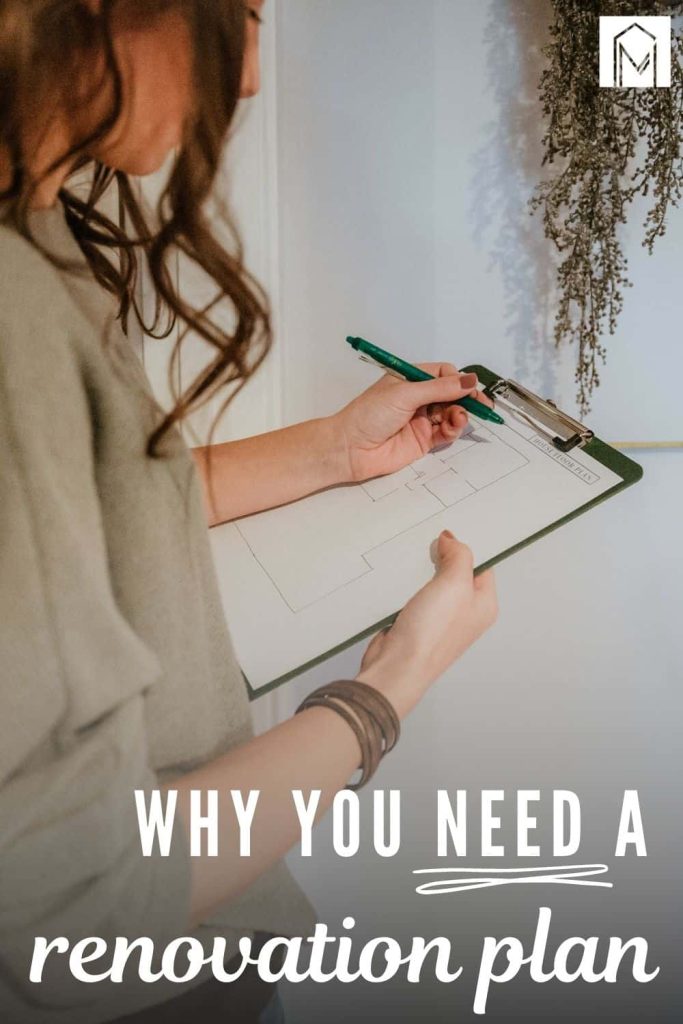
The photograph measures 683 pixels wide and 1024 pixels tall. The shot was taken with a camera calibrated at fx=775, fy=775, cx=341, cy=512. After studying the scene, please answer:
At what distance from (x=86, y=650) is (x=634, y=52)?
654 mm

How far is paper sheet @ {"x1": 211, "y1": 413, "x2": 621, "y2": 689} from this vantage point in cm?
63

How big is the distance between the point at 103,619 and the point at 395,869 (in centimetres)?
33

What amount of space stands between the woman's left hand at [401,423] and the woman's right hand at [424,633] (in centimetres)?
9

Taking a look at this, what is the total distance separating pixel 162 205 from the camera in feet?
2.16

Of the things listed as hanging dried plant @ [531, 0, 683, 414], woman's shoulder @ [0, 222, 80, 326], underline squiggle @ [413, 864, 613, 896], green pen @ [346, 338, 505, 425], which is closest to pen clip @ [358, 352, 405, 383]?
green pen @ [346, 338, 505, 425]

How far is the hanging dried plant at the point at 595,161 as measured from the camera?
647 mm

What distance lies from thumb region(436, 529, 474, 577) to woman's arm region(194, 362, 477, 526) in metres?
0.08

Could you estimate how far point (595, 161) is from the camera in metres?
0.65

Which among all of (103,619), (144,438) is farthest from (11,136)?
(103,619)

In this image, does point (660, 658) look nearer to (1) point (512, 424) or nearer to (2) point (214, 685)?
(1) point (512, 424)

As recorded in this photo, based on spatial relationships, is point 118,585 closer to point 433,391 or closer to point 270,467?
point 270,467

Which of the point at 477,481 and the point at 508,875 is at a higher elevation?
the point at 477,481

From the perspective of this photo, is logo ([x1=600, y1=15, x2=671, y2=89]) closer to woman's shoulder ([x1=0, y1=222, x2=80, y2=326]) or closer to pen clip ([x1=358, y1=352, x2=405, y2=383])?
pen clip ([x1=358, y1=352, x2=405, y2=383])

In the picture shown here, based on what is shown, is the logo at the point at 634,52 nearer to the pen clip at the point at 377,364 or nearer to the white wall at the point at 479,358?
the white wall at the point at 479,358
